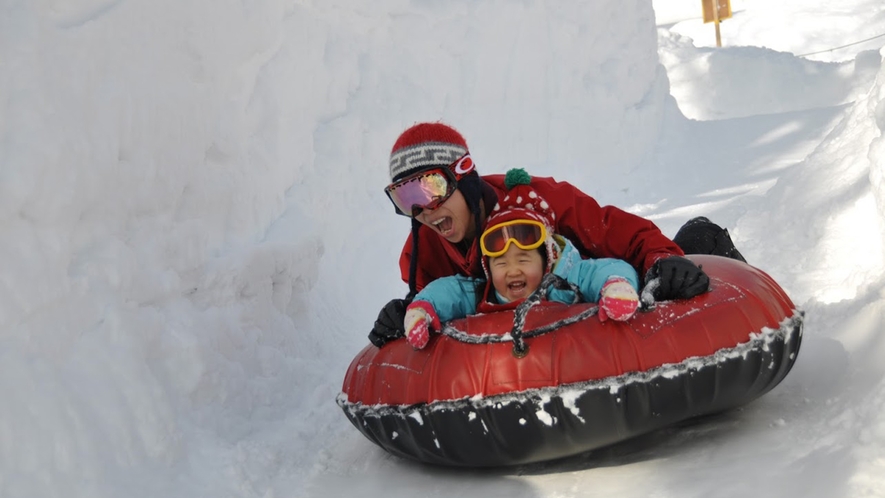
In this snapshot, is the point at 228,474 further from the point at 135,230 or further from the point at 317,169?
the point at 317,169

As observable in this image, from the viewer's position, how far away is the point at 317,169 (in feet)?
16.0

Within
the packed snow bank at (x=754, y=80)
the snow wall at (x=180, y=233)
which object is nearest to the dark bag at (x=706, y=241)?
the snow wall at (x=180, y=233)

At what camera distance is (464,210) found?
2791mm

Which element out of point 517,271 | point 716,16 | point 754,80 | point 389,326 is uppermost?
point 716,16

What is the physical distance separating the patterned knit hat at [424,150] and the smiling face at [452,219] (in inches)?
4.9

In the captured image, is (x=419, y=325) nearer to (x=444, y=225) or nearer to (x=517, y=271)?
(x=517, y=271)

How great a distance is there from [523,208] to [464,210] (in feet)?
0.61

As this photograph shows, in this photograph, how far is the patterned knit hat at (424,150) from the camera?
2.76m

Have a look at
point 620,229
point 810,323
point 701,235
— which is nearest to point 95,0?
point 620,229

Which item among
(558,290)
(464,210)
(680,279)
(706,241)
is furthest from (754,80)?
(680,279)

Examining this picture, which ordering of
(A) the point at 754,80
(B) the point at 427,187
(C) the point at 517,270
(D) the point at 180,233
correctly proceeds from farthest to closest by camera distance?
(A) the point at 754,80 < (D) the point at 180,233 < (B) the point at 427,187 < (C) the point at 517,270

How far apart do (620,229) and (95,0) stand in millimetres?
1875

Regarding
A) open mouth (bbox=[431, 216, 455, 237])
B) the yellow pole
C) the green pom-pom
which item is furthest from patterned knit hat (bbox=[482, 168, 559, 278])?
the yellow pole

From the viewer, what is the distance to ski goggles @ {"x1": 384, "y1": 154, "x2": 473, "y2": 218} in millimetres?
2703
